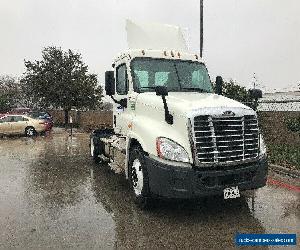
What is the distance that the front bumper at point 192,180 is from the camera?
5555 mm

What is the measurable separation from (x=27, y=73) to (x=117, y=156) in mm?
34748

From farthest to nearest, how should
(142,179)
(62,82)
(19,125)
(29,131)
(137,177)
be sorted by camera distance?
(62,82) → (29,131) → (19,125) → (137,177) → (142,179)

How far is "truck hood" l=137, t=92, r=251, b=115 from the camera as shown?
19.2 feet

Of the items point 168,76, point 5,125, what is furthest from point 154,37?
point 5,125

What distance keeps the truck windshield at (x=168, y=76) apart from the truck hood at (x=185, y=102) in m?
0.32

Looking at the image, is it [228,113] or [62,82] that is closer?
[228,113]

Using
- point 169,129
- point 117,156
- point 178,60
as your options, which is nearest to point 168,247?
point 169,129

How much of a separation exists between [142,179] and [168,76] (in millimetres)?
2394

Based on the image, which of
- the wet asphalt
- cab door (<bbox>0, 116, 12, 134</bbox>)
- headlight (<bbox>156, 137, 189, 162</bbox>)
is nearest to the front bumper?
headlight (<bbox>156, 137, 189, 162</bbox>)

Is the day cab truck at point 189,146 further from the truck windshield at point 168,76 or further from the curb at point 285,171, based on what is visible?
the curb at point 285,171

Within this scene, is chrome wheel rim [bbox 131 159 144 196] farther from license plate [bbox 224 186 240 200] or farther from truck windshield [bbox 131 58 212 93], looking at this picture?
truck windshield [bbox 131 58 212 93]

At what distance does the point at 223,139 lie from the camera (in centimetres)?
574

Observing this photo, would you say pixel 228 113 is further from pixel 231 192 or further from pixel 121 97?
pixel 121 97

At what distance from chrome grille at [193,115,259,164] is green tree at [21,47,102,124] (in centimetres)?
3315
